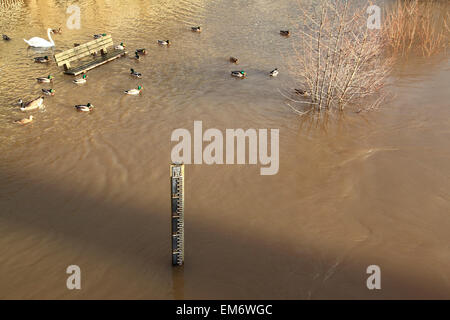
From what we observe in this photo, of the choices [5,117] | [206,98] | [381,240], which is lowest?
[381,240]

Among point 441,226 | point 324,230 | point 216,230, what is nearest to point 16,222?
point 216,230

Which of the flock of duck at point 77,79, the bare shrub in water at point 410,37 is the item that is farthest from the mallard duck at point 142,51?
the bare shrub in water at point 410,37

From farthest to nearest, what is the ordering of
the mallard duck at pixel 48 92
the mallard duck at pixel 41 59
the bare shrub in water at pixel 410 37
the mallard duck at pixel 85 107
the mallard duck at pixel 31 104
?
the bare shrub in water at pixel 410 37 → the mallard duck at pixel 41 59 → the mallard duck at pixel 48 92 → the mallard duck at pixel 85 107 → the mallard duck at pixel 31 104

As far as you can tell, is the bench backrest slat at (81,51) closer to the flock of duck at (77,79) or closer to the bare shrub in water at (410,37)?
the flock of duck at (77,79)

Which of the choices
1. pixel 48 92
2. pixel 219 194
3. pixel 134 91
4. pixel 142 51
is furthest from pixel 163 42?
pixel 219 194

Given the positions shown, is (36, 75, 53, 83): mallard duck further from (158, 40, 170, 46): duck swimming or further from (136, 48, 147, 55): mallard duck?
(158, 40, 170, 46): duck swimming

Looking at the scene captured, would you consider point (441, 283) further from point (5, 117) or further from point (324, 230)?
point (5, 117)

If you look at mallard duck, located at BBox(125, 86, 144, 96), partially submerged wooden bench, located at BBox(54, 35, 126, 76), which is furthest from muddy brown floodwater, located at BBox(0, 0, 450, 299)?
partially submerged wooden bench, located at BBox(54, 35, 126, 76)
